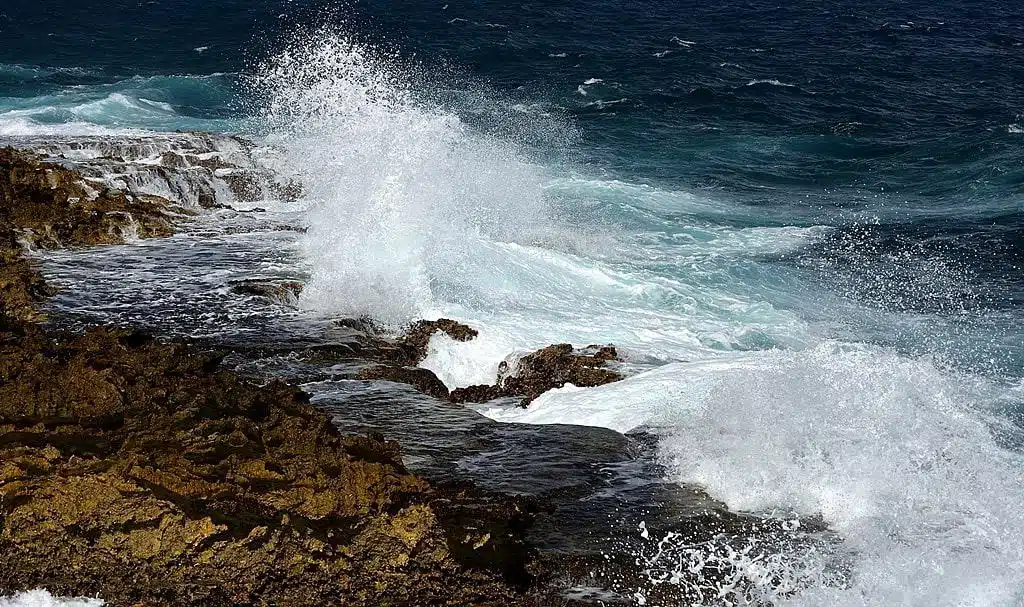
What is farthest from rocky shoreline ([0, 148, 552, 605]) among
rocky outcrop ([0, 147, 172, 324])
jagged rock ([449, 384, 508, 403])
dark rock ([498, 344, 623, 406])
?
rocky outcrop ([0, 147, 172, 324])

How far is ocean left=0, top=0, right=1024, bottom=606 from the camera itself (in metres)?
8.00

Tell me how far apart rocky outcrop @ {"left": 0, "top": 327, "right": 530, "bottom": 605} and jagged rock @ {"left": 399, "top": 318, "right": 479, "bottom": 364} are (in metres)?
3.99

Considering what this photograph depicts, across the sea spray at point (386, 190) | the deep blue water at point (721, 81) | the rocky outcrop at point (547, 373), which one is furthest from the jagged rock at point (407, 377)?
the deep blue water at point (721, 81)

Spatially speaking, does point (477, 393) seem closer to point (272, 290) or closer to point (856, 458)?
point (272, 290)

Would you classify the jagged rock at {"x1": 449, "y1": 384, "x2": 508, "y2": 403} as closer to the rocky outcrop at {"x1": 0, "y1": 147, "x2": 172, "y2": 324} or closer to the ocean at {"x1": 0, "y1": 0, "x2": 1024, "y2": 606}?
the ocean at {"x1": 0, "y1": 0, "x2": 1024, "y2": 606}

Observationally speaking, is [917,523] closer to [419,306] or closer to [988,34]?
[419,306]

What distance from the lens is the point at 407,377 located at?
10.5 m

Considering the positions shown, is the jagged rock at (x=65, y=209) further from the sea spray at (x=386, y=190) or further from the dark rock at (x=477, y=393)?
the dark rock at (x=477, y=393)

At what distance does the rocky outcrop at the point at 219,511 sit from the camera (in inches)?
237

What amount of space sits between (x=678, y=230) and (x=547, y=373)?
9.71 meters

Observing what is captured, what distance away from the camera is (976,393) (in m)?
12.4

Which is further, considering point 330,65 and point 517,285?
point 330,65

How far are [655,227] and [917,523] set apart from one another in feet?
44.0

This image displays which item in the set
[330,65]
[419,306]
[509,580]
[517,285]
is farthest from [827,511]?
[330,65]
